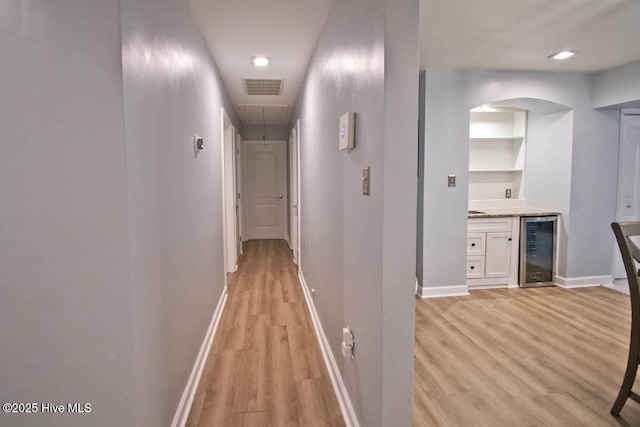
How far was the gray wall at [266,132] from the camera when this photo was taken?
23.5 feet

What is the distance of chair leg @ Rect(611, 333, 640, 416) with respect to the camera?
180 centimetres

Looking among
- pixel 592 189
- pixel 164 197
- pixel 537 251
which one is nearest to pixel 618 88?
pixel 592 189

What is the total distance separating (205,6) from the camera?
217cm

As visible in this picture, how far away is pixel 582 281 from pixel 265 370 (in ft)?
12.8

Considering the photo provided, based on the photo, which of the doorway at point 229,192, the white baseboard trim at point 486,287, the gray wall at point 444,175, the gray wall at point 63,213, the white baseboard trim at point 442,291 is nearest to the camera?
the gray wall at point 63,213

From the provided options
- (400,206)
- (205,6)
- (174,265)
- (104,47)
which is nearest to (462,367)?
(400,206)

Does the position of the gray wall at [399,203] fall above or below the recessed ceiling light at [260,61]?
below

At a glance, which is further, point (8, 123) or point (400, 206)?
point (400, 206)

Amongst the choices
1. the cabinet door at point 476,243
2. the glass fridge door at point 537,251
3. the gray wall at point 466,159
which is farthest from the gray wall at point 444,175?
the glass fridge door at point 537,251

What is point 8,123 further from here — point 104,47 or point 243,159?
point 243,159

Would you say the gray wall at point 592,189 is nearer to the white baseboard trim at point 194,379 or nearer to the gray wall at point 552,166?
the gray wall at point 552,166

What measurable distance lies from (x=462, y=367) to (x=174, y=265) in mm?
1963

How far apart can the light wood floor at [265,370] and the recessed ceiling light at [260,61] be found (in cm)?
237

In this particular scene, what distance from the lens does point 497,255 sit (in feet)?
13.3
